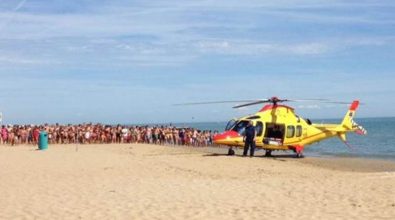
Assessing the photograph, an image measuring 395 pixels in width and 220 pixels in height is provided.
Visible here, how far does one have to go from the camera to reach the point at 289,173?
17.6 m

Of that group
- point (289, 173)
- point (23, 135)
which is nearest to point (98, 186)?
point (289, 173)

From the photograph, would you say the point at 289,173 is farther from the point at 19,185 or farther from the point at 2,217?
the point at 2,217

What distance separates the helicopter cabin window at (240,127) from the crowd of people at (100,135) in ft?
46.0

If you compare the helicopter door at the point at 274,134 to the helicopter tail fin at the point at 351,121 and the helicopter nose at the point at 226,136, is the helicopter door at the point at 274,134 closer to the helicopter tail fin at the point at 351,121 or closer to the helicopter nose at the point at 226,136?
the helicopter nose at the point at 226,136

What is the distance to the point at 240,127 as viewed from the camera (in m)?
23.1

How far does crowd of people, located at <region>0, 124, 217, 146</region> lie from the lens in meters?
35.3

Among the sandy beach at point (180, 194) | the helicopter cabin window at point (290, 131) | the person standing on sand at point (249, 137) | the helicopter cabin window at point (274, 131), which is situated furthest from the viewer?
the helicopter cabin window at point (290, 131)

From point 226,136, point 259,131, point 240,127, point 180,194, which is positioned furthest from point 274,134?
point 180,194

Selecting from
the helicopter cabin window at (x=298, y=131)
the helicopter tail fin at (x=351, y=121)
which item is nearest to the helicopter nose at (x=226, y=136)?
the helicopter cabin window at (x=298, y=131)

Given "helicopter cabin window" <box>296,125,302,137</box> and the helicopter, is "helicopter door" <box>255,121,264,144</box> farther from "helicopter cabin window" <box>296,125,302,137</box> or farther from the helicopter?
"helicopter cabin window" <box>296,125,302,137</box>

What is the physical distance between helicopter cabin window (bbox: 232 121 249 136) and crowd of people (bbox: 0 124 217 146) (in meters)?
14.0

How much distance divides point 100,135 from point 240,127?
16283 mm

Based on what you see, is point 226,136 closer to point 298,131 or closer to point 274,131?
point 274,131

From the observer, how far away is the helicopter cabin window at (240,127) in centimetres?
2291
